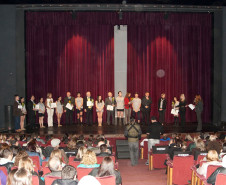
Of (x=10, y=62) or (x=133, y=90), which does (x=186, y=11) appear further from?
(x=10, y=62)

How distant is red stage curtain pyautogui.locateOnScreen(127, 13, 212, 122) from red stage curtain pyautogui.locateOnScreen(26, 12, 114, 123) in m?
1.18

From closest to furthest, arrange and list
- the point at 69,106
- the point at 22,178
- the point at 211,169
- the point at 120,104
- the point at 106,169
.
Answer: the point at 22,178 < the point at 106,169 < the point at 211,169 < the point at 69,106 < the point at 120,104

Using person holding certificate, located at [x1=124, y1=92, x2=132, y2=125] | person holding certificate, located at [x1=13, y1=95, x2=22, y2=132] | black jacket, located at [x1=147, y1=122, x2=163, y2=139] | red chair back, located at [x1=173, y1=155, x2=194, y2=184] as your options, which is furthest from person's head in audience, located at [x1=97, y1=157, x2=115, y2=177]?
person holding certificate, located at [x1=124, y1=92, x2=132, y2=125]

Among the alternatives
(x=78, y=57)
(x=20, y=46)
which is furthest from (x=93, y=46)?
(x=20, y=46)

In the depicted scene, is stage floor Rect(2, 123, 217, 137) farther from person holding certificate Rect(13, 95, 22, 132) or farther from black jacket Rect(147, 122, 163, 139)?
black jacket Rect(147, 122, 163, 139)

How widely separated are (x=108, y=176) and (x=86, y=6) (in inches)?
466

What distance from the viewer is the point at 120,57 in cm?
1706

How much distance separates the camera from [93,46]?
55.5ft

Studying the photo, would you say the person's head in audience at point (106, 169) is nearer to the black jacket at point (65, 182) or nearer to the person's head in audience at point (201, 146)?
the black jacket at point (65, 182)

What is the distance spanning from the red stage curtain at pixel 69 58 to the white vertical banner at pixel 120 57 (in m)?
0.20

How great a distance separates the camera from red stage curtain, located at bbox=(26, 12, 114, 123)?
1642 cm

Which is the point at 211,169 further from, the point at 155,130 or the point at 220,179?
the point at 155,130

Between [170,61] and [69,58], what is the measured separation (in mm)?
4766

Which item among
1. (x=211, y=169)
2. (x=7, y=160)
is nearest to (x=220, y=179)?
(x=211, y=169)
